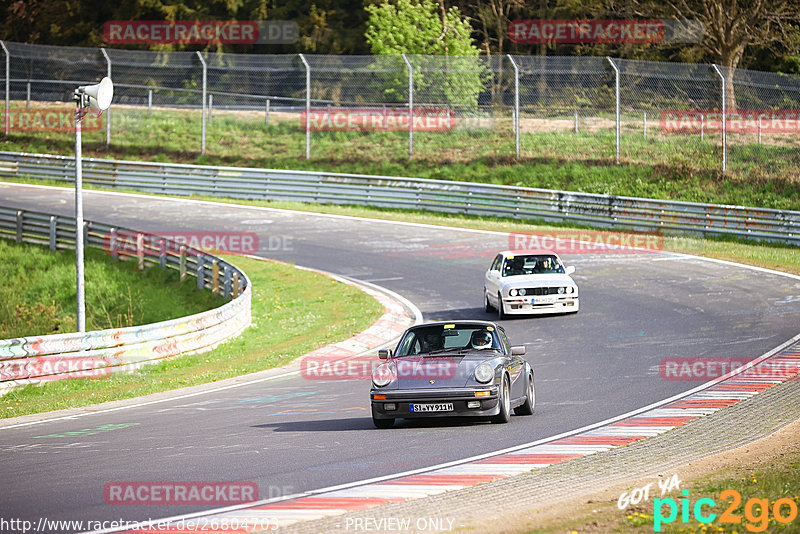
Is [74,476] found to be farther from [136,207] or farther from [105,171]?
[105,171]

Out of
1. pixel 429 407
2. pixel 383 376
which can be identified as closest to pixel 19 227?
pixel 383 376

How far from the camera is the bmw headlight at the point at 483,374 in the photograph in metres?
11.7

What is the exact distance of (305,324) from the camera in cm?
2250

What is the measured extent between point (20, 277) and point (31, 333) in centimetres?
352

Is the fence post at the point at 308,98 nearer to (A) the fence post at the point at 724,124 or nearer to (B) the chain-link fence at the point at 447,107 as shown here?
(B) the chain-link fence at the point at 447,107

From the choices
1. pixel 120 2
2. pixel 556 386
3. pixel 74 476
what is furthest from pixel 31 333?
pixel 120 2

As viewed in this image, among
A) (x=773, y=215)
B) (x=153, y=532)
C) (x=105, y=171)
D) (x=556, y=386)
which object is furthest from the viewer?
(x=105, y=171)

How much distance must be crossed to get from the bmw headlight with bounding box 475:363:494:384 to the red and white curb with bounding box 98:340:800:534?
1082mm

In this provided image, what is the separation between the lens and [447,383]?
11.7 m

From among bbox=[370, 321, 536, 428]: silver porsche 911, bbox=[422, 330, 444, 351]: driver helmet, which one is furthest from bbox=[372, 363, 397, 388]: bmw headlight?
bbox=[422, 330, 444, 351]: driver helmet

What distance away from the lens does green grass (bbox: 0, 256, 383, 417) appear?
1595 centimetres

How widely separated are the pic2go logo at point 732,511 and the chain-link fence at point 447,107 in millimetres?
27239

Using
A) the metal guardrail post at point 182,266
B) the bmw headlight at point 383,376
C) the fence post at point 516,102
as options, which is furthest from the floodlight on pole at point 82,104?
the fence post at point 516,102

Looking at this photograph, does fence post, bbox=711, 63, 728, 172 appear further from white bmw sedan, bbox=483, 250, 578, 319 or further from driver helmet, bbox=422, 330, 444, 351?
driver helmet, bbox=422, 330, 444, 351
